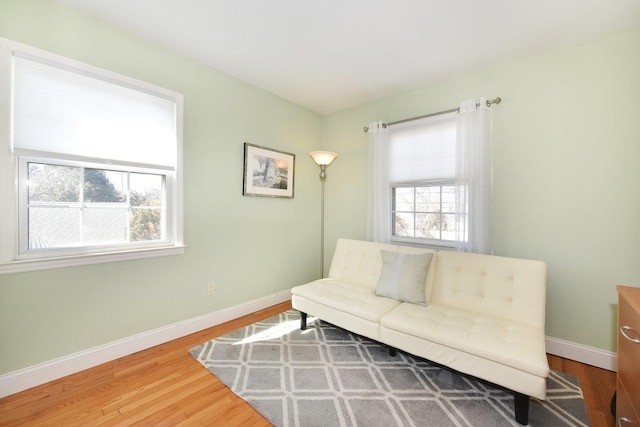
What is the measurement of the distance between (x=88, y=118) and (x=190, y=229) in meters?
1.14

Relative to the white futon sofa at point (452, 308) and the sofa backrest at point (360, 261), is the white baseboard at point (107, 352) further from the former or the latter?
the sofa backrest at point (360, 261)

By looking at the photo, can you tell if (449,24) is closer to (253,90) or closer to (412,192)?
(412,192)

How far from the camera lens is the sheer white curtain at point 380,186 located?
126 inches

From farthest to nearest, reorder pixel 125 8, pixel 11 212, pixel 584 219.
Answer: pixel 584 219 → pixel 125 8 → pixel 11 212

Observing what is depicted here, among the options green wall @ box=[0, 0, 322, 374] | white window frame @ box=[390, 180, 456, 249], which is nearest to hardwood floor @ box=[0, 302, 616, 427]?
green wall @ box=[0, 0, 322, 374]

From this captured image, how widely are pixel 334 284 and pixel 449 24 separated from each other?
2.43 m

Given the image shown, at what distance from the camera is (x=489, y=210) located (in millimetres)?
2535

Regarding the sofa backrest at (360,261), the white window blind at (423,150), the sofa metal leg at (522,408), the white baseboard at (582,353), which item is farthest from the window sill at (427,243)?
the sofa metal leg at (522,408)

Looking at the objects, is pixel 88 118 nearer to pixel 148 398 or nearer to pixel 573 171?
pixel 148 398

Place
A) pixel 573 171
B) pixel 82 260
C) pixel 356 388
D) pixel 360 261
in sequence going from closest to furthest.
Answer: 1. pixel 356 388
2. pixel 82 260
3. pixel 573 171
4. pixel 360 261

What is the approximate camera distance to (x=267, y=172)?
3.22m

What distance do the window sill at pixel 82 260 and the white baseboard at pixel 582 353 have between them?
11.1 feet

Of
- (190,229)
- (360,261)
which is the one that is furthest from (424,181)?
(190,229)

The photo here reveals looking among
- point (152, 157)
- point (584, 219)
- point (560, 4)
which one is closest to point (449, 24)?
point (560, 4)
